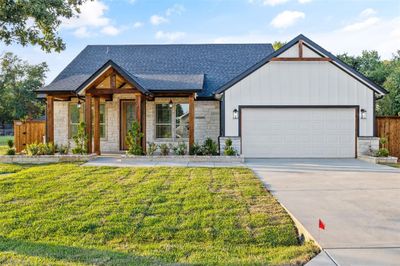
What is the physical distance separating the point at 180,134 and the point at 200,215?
35.0 ft

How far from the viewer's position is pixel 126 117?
16.4 meters

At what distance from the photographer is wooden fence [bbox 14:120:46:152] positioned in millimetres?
16656

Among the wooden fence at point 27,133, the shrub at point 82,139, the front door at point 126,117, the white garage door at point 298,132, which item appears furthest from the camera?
the wooden fence at point 27,133

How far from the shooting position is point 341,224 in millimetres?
4910

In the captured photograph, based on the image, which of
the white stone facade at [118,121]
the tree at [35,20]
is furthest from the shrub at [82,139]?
the tree at [35,20]

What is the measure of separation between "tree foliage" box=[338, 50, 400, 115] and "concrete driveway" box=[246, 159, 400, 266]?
9.90 meters

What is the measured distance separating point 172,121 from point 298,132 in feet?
19.4

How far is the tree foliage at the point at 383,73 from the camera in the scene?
1903 centimetres

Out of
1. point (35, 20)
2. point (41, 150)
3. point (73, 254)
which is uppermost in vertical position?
point (35, 20)

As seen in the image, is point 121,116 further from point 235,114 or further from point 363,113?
point 363,113

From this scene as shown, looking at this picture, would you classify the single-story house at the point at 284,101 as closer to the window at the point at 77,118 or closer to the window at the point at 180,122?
the window at the point at 180,122

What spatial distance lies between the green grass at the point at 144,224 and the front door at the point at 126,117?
7985 millimetres

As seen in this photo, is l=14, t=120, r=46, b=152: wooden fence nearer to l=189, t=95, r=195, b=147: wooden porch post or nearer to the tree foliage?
l=189, t=95, r=195, b=147: wooden porch post

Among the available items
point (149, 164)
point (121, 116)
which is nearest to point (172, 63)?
point (121, 116)
